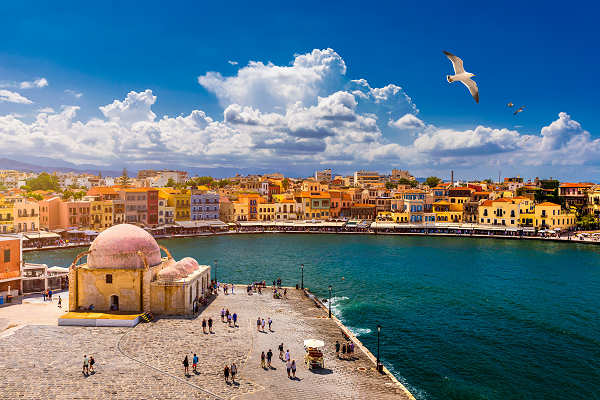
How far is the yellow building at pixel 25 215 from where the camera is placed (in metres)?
71.3

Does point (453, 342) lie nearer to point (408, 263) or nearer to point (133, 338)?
point (133, 338)

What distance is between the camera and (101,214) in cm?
8325

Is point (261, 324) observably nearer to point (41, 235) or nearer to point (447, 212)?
point (41, 235)

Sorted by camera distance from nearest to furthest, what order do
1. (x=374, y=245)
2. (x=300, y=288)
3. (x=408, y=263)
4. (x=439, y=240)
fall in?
(x=300, y=288), (x=408, y=263), (x=374, y=245), (x=439, y=240)

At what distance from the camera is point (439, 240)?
273ft

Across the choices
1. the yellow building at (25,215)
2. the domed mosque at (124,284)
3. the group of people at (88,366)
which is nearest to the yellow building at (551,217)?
the domed mosque at (124,284)

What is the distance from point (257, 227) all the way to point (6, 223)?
46456 millimetres

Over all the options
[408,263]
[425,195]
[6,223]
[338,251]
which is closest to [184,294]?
[408,263]

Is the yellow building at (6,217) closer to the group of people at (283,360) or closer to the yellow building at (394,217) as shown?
the group of people at (283,360)

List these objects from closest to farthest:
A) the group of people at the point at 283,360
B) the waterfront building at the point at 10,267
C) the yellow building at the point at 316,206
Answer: the group of people at the point at 283,360 < the waterfront building at the point at 10,267 < the yellow building at the point at 316,206

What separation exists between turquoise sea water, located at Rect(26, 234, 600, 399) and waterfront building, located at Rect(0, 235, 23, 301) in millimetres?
19536

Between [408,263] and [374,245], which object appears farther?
[374,245]

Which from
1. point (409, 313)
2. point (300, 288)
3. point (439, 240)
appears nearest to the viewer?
point (409, 313)

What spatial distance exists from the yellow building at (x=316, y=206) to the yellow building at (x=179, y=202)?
29.0 metres
